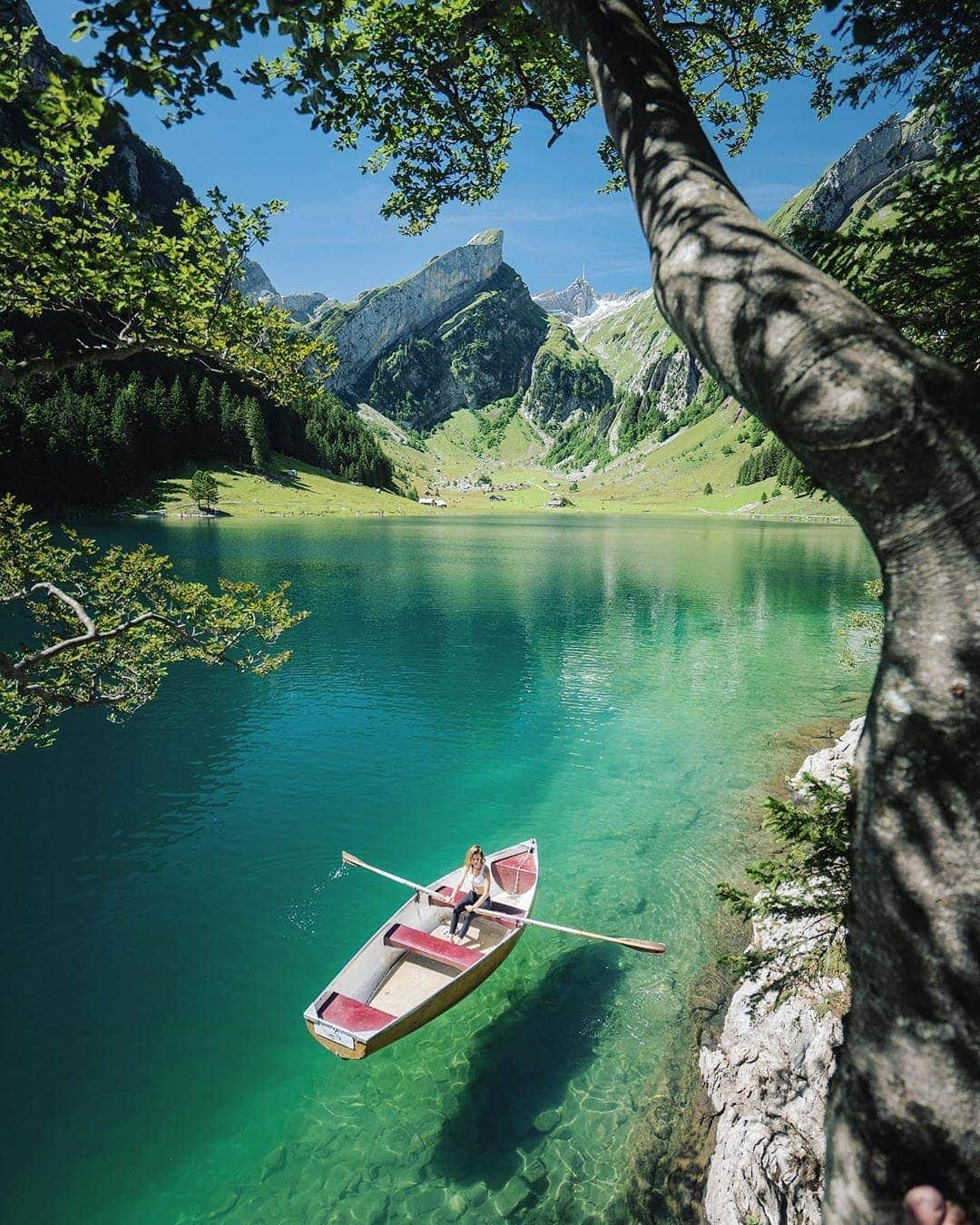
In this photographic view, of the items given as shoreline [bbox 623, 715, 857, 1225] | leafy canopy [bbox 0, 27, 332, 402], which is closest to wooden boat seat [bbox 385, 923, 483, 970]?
shoreline [bbox 623, 715, 857, 1225]

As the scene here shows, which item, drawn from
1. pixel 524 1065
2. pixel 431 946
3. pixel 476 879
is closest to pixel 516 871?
pixel 476 879

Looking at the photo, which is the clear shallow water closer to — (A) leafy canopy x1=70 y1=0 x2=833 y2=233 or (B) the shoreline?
(B) the shoreline

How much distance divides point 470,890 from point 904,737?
1411cm

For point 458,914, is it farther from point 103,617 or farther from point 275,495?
point 275,495

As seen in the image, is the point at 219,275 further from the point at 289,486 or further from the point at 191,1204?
the point at 289,486

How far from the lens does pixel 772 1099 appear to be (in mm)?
9992

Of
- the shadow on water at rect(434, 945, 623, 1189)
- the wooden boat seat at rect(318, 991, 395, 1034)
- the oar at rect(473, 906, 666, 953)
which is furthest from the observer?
the oar at rect(473, 906, 666, 953)

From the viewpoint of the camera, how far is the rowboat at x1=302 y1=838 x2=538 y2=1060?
1170 cm

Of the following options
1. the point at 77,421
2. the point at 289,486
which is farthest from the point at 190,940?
the point at 289,486

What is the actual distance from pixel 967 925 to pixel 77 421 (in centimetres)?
14728

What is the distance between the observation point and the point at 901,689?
2480 mm

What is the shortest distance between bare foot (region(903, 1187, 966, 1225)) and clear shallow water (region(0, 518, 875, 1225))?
10.8m

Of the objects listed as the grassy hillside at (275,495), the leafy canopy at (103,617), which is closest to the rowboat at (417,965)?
the leafy canopy at (103,617)

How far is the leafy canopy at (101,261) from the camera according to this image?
735 centimetres
